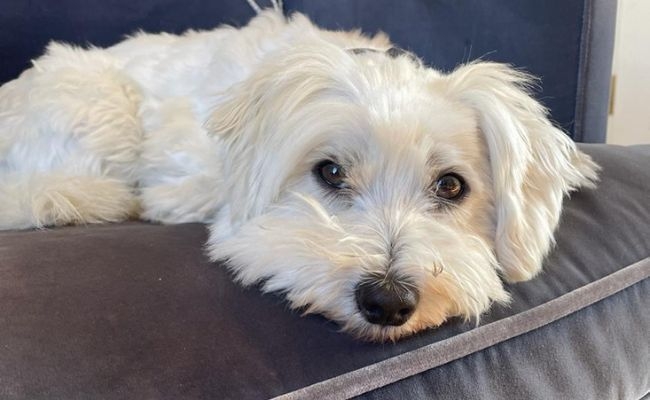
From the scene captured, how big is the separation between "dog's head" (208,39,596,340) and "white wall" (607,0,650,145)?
6.20 ft

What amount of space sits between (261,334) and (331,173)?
37 cm

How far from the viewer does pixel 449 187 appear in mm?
1271

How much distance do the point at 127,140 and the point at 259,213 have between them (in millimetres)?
690

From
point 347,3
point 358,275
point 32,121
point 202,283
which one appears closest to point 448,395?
point 358,275

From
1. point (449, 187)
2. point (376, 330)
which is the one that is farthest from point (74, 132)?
point (376, 330)

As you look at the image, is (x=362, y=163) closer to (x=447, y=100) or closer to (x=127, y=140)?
(x=447, y=100)

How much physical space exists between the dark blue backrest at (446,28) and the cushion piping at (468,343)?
29.8 inches

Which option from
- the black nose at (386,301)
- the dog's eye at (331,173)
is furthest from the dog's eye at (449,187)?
the black nose at (386,301)

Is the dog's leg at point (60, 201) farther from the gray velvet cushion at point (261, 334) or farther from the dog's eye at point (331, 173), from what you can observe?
the dog's eye at point (331, 173)

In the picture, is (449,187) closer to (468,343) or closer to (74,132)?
(468,343)

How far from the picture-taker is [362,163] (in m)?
1.24

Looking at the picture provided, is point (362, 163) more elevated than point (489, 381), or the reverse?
point (362, 163)

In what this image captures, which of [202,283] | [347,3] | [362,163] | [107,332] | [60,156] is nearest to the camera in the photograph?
[107,332]

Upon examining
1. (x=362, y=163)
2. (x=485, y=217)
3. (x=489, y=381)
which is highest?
(x=362, y=163)
